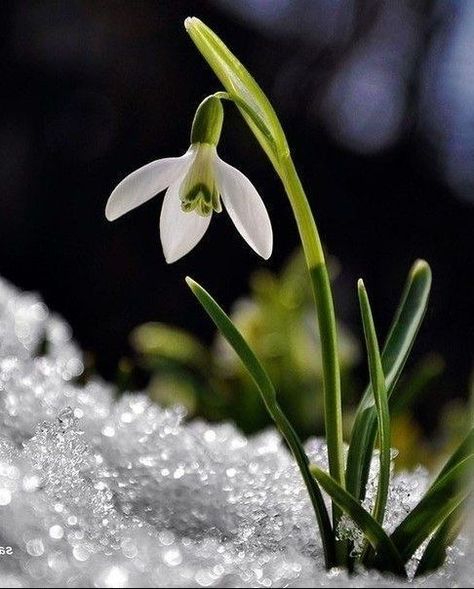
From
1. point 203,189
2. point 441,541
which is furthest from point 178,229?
point 441,541

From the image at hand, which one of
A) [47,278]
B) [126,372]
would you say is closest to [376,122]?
[47,278]

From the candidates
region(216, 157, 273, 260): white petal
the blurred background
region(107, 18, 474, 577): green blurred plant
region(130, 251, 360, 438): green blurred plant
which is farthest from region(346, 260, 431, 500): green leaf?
the blurred background

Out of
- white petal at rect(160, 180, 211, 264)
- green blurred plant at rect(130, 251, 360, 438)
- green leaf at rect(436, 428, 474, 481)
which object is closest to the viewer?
green leaf at rect(436, 428, 474, 481)

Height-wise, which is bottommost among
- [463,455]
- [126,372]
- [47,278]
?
[47,278]

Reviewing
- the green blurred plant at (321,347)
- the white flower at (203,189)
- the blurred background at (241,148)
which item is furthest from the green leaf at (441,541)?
the blurred background at (241,148)

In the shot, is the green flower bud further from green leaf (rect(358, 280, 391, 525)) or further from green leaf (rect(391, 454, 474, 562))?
green leaf (rect(391, 454, 474, 562))

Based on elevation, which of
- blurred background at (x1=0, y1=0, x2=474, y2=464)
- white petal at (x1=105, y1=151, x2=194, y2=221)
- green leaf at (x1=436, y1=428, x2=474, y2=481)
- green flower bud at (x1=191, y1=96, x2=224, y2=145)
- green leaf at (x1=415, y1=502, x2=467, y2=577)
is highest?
green flower bud at (x1=191, y1=96, x2=224, y2=145)

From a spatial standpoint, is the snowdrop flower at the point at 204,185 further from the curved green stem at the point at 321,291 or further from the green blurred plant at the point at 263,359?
the green blurred plant at the point at 263,359

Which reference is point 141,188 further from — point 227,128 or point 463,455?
point 227,128
